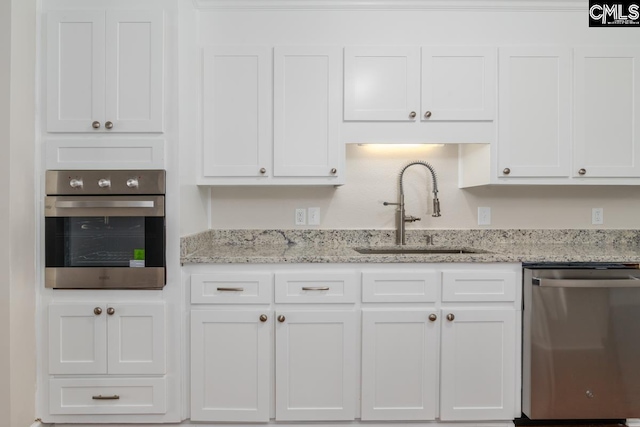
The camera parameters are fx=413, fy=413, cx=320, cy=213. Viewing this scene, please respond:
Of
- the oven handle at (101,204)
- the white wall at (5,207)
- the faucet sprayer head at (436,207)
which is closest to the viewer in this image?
the white wall at (5,207)

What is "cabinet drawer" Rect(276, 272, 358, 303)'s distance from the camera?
6.64 ft

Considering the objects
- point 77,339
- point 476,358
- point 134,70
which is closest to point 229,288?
point 77,339

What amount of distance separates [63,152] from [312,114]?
1269 mm

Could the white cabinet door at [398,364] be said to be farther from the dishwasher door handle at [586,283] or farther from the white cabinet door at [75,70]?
the white cabinet door at [75,70]

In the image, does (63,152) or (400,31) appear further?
(400,31)

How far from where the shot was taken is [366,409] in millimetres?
2039

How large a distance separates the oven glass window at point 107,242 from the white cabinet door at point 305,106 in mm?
753

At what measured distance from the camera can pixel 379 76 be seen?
2328mm

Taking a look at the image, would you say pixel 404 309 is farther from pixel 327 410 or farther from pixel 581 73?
pixel 581 73

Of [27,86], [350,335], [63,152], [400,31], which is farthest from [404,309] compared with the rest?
[27,86]

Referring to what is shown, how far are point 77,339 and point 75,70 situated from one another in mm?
1300

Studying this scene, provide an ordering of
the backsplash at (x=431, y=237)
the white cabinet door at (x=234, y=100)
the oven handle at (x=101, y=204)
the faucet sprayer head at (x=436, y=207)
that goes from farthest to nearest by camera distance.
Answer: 1. the backsplash at (x=431, y=237)
2. the faucet sprayer head at (x=436, y=207)
3. the white cabinet door at (x=234, y=100)
4. the oven handle at (x=101, y=204)

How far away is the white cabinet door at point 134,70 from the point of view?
6.52 ft

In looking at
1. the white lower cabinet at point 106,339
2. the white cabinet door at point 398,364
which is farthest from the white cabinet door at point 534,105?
the white lower cabinet at point 106,339
